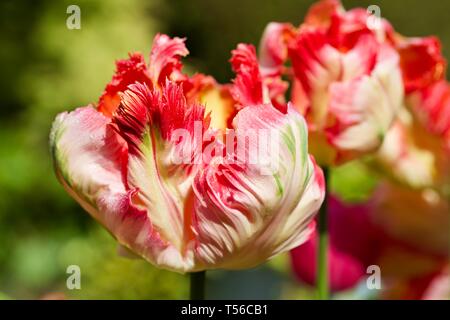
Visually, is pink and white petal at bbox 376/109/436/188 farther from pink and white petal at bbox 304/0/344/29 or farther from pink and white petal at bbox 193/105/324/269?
pink and white petal at bbox 193/105/324/269

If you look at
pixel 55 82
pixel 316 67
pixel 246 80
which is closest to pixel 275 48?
pixel 316 67

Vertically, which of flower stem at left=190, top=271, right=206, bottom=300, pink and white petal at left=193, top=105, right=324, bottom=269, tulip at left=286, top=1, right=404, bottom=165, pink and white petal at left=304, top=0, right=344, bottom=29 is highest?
pink and white petal at left=304, top=0, right=344, bottom=29

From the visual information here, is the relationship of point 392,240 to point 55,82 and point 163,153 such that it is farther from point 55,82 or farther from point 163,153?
point 55,82

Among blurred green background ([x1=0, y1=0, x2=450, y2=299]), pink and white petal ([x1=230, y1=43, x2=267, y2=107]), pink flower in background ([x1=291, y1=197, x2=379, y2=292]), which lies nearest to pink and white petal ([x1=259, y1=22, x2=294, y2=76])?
pink and white petal ([x1=230, y1=43, x2=267, y2=107])

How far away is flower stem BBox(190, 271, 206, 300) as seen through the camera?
20.6 inches

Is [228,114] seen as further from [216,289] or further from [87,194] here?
[216,289]

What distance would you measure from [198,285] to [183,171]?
67 mm

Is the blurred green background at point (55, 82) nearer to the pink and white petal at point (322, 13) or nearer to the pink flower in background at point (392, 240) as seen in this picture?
the pink flower in background at point (392, 240)

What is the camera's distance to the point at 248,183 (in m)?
0.49

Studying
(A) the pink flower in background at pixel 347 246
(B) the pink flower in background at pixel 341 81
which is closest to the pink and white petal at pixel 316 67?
(B) the pink flower in background at pixel 341 81

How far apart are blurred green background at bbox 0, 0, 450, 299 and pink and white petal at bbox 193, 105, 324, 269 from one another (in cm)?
→ 87

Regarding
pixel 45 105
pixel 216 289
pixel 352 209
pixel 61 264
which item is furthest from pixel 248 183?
pixel 45 105

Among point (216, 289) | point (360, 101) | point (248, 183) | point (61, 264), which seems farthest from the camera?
point (61, 264)

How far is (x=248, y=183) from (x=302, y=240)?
0.06 meters
